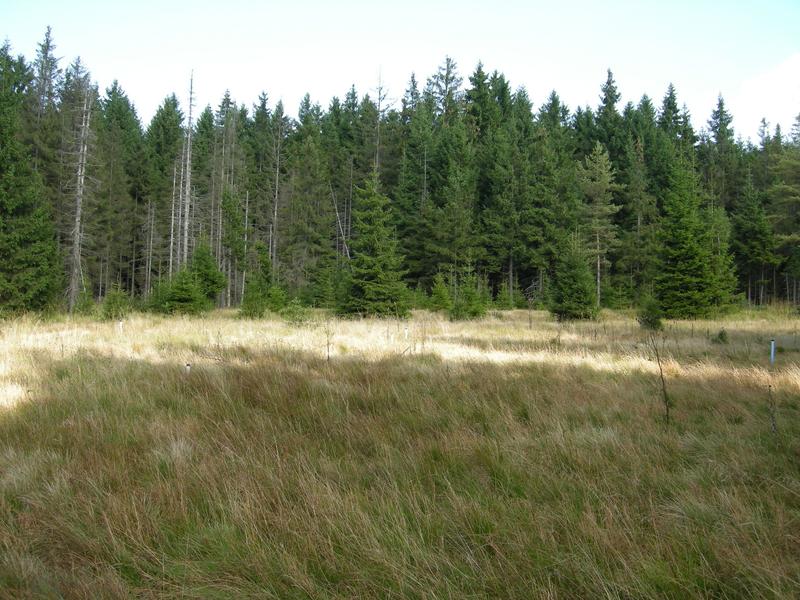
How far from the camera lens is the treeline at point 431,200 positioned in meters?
29.1

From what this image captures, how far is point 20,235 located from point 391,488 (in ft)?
84.4

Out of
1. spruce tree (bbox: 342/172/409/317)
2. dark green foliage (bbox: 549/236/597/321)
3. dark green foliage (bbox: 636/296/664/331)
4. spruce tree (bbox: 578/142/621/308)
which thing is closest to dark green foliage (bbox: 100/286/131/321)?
spruce tree (bbox: 342/172/409/317)

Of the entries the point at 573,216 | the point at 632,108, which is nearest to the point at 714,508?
the point at 573,216

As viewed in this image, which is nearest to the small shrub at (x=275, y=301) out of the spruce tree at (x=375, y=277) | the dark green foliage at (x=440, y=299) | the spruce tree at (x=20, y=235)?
the spruce tree at (x=375, y=277)

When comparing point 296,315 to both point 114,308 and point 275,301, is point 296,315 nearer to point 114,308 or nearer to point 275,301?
point 114,308

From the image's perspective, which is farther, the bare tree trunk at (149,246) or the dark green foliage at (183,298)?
the bare tree trunk at (149,246)

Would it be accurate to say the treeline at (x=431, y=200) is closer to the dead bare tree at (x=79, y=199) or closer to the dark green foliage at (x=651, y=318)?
the dead bare tree at (x=79, y=199)

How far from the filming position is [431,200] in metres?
43.3

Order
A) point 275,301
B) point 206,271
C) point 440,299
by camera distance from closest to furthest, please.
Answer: point 275,301 → point 206,271 → point 440,299

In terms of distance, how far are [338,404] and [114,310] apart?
50.3 feet

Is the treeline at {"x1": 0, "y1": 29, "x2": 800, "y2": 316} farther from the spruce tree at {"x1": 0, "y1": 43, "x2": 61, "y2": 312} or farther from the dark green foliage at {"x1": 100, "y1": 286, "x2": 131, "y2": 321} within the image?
the dark green foliage at {"x1": 100, "y1": 286, "x2": 131, "y2": 321}

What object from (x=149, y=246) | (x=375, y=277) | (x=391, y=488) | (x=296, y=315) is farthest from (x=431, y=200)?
(x=391, y=488)

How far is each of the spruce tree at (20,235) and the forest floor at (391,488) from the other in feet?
65.8

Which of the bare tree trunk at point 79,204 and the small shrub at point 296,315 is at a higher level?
the bare tree trunk at point 79,204
